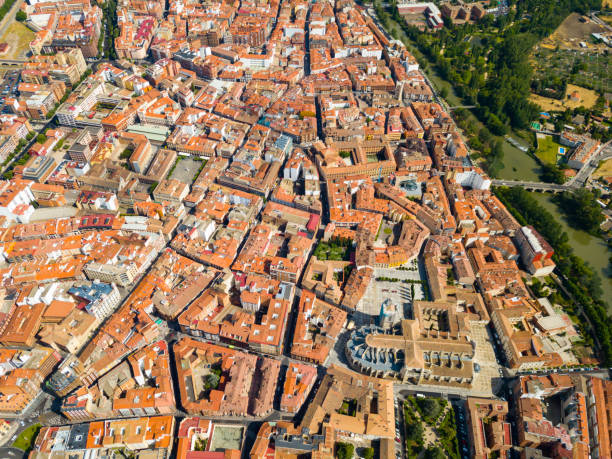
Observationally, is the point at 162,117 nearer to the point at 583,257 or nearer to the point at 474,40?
the point at 583,257

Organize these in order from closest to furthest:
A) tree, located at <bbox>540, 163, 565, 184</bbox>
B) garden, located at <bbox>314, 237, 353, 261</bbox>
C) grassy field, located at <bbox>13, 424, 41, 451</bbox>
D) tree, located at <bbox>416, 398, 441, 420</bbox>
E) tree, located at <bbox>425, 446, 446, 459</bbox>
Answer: tree, located at <bbox>425, 446, 446, 459</bbox>, grassy field, located at <bbox>13, 424, 41, 451</bbox>, tree, located at <bbox>416, 398, 441, 420</bbox>, garden, located at <bbox>314, 237, 353, 261</bbox>, tree, located at <bbox>540, 163, 565, 184</bbox>

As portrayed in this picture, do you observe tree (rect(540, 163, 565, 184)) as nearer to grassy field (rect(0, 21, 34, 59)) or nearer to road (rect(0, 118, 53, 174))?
road (rect(0, 118, 53, 174))

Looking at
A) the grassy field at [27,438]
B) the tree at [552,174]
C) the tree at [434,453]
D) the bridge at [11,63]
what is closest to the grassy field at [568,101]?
the tree at [552,174]

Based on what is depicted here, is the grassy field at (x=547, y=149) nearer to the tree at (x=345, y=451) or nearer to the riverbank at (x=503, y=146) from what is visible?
the riverbank at (x=503, y=146)

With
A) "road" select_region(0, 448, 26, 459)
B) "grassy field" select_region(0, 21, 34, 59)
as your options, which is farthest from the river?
"grassy field" select_region(0, 21, 34, 59)

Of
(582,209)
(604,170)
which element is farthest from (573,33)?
(582,209)

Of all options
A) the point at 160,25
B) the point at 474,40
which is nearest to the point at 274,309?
the point at 160,25
